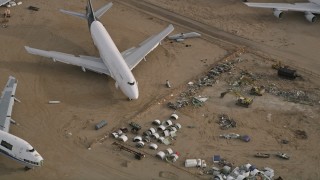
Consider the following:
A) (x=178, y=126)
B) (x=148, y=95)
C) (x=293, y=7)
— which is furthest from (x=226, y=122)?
(x=293, y=7)

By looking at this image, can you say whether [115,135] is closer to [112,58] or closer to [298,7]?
[112,58]

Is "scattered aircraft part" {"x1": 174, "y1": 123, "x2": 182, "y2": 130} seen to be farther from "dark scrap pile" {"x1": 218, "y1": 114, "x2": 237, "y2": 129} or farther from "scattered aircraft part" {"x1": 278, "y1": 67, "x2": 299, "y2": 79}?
"scattered aircraft part" {"x1": 278, "y1": 67, "x2": 299, "y2": 79}

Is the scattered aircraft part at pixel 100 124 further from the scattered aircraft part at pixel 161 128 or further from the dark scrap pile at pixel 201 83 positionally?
the dark scrap pile at pixel 201 83

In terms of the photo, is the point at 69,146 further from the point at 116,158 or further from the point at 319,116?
the point at 319,116

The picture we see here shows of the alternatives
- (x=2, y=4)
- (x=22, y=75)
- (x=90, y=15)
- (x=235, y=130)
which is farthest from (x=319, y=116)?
(x=2, y=4)

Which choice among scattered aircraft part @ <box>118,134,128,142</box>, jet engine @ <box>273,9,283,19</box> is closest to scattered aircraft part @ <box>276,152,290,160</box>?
scattered aircraft part @ <box>118,134,128,142</box>

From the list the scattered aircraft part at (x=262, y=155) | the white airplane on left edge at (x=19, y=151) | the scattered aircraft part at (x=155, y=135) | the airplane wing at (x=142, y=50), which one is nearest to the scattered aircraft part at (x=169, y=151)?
the scattered aircraft part at (x=155, y=135)

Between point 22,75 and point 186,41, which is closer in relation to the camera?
point 22,75
